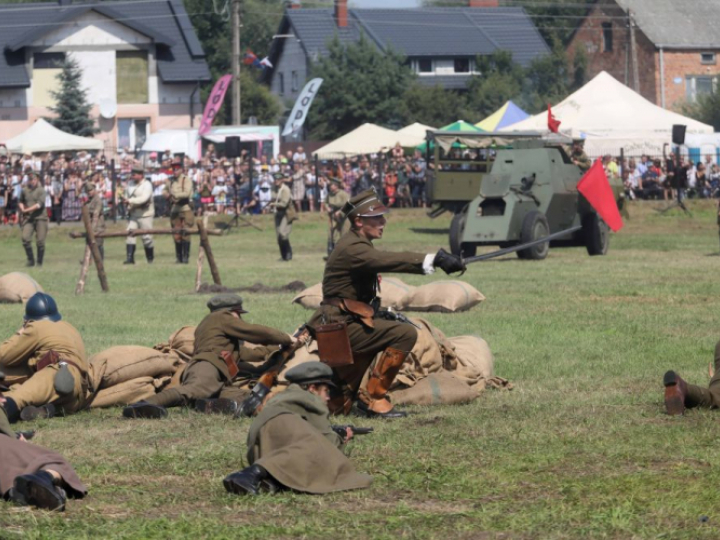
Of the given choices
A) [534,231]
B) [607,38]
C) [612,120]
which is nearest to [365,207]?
[534,231]

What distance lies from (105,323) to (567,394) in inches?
295

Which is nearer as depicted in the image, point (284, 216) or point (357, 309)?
point (357, 309)

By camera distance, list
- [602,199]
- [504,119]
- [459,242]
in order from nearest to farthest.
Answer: [602,199] → [459,242] → [504,119]

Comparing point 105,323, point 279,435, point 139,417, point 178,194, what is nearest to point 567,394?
point 139,417

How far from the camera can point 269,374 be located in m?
10.7

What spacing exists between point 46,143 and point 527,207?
2390cm

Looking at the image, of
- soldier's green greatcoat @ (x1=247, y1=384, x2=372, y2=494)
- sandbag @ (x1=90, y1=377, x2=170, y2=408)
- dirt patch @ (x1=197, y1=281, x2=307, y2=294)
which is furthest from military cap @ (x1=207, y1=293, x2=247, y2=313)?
dirt patch @ (x1=197, y1=281, x2=307, y2=294)

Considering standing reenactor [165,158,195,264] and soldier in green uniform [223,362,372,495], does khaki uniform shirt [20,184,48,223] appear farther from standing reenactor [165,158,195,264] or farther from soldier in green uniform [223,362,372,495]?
soldier in green uniform [223,362,372,495]

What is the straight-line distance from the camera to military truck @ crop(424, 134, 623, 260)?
26469 mm

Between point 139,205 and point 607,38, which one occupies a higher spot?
point 607,38

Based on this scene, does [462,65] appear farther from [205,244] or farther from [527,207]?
[205,244]

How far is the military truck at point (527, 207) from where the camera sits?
26469 mm

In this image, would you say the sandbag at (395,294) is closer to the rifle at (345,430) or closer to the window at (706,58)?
the rifle at (345,430)

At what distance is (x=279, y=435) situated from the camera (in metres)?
7.70
